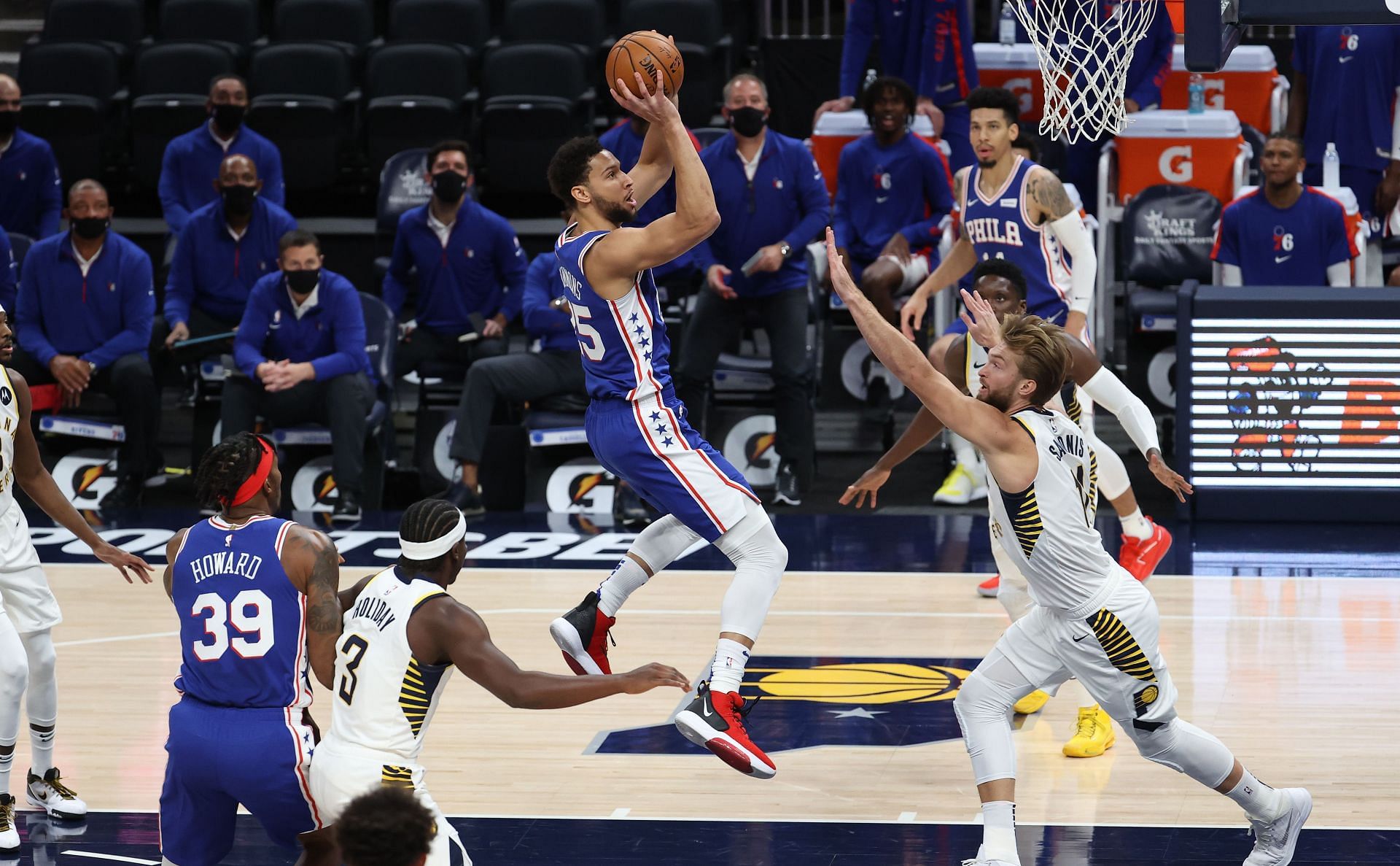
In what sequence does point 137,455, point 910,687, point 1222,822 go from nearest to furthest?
point 1222,822
point 910,687
point 137,455

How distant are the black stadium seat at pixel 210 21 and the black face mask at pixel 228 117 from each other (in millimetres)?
2496

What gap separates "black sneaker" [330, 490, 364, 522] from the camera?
10.0m

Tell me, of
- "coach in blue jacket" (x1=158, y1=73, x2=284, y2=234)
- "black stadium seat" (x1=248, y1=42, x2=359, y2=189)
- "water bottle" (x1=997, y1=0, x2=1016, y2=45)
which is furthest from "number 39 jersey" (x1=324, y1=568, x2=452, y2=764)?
"black stadium seat" (x1=248, y1=42, x2=359, y2=189)

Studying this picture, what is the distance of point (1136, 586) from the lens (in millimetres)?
5055

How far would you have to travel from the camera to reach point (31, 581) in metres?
5.64

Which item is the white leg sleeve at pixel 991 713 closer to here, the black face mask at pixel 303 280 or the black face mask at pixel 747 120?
the black face mask at pixel 747 120

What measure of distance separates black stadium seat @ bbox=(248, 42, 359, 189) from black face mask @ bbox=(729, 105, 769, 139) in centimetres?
366

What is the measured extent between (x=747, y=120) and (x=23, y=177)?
16.1 ft

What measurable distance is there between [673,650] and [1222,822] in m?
2.64

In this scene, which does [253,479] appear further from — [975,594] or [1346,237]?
[1346,237]

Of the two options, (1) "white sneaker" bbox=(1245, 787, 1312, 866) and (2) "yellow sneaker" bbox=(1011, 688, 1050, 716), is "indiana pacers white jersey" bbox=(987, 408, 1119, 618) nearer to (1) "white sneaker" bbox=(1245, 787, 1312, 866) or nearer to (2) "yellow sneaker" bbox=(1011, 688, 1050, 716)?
(1) "white sneaker" bbox=(1245, 787, 1312, 866)

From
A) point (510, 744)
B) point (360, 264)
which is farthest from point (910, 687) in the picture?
A: point (360, 264)

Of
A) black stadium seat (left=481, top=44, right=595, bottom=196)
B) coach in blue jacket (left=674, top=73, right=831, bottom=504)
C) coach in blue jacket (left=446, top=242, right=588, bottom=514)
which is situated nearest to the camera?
coach in blue jacket (left=446, top=242, right=588, bottom=514)

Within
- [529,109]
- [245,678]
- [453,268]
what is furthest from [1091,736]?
[529,109]
